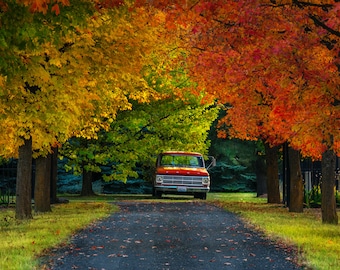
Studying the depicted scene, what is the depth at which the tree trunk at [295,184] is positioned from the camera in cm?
2500

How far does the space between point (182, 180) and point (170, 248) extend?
2041 cm

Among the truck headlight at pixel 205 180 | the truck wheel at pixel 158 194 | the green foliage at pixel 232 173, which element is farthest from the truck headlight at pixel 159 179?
the green foliage at pixel 232 173

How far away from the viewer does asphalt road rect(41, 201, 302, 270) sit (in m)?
11.2

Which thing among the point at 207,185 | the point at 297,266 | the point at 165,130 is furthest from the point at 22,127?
the point at 165,130

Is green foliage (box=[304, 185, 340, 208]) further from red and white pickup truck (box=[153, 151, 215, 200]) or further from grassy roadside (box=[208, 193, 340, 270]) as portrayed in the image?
red and white pickup truck (box=[153, 151, 215, 200])

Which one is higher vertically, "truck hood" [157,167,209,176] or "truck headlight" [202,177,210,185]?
"truck hood" [157,167,209,176]

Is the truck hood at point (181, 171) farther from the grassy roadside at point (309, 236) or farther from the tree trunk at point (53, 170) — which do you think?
the grassy roadside at point (309, 236)

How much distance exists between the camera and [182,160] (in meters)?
35.1

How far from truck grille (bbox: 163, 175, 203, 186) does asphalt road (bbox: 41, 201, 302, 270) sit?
45.8ft

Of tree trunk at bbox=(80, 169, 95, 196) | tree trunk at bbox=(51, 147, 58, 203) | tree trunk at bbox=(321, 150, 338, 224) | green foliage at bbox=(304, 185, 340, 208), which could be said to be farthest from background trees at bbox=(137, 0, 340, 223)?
tree trunk at bbox=(80, 169, 95, 196)

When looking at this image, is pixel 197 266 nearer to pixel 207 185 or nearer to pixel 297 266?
pixel 297 266

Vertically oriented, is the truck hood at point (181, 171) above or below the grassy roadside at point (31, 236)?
above

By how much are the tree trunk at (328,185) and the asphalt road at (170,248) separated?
7.23 feet

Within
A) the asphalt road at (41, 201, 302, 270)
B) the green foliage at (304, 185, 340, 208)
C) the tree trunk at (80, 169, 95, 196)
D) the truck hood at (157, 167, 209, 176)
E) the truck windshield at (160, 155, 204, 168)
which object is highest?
the truck windshield at (160, 155, 204, 168)
